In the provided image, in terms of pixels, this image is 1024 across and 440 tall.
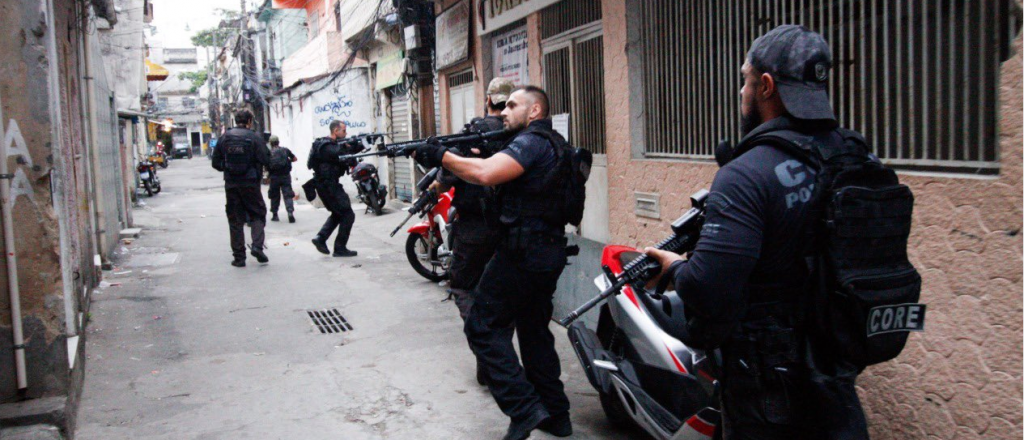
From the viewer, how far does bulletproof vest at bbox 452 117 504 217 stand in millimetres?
4855

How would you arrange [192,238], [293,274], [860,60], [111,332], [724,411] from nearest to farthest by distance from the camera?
[724,411]
[860,60]
[111,332]
[293,274]
[192,238]

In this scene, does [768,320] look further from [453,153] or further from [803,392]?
[453,153]

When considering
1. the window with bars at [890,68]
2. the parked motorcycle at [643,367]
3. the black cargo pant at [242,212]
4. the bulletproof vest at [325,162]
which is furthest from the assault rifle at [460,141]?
the bulletproof vest at [325,162]

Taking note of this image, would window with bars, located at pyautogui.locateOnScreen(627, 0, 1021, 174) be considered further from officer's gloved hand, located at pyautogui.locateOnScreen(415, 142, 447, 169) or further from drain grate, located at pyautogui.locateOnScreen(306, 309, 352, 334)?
drain grate, located at pyautogui.locateOnScreen(306, 309, 352, 334)

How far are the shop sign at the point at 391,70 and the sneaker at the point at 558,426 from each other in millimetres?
11014

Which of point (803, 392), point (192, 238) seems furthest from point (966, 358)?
point (192, 238)

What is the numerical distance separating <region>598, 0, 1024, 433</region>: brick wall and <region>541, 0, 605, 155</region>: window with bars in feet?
12.8

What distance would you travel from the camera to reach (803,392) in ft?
7.69

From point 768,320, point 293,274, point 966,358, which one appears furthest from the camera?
point 293,274

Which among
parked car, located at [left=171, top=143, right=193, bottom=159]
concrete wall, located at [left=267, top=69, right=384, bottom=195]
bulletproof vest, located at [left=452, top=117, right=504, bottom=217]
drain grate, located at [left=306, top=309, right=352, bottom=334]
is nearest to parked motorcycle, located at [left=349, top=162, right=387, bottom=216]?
concrete wall, located at [left=267, top=69, right=384, bottom=195]

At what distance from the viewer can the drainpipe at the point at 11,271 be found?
13.0 ft

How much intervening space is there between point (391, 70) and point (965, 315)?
1344cm

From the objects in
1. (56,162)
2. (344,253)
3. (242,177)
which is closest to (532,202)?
(56,162)

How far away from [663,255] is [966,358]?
5.05 ft
